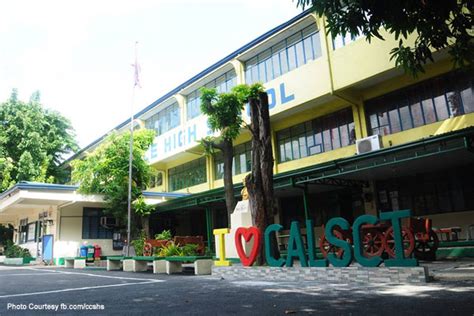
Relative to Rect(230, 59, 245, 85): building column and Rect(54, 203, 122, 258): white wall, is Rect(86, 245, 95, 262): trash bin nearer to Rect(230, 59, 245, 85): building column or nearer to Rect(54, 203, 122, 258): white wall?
Rect(54, 203, 122, 258): white wall

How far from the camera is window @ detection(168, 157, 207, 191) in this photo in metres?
24.6

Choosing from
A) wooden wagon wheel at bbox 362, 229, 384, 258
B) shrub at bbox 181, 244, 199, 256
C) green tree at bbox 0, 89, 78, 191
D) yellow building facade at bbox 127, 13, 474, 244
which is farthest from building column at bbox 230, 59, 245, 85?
green tree at bbox 0, 89, 78, 191

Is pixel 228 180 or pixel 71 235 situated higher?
pixel 228 180

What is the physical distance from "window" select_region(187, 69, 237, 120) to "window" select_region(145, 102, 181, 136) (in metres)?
1.21

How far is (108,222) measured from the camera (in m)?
24.2

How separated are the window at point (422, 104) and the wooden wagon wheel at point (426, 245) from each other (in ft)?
15.9

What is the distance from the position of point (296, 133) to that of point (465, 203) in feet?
25.4

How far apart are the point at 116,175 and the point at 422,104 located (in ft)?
49.1

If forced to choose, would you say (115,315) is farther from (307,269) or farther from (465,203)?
(465,203)

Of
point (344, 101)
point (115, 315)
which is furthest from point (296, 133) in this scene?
point (115, 315)

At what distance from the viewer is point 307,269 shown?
9031 mm

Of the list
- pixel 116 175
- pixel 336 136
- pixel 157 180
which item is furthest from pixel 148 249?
pixel 157 180

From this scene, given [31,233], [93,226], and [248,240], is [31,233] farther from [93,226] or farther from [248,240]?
[248,240]

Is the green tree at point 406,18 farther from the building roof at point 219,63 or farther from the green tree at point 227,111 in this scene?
the building roof at point 219,63
